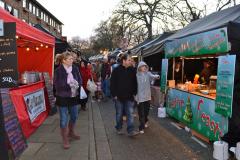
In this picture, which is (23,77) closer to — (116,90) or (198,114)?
(116,90)

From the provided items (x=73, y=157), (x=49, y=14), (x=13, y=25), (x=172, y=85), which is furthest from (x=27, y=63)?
(x=49, y=14)

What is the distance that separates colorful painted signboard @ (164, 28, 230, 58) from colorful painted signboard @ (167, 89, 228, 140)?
1.03m

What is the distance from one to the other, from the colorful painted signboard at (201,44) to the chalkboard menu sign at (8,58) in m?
3.83

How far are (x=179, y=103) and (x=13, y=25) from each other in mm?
5636

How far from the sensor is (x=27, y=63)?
1220 centimetres

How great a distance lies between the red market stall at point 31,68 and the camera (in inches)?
275

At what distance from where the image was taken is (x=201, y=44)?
305 inches

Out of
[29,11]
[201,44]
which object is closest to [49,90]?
[201,44]

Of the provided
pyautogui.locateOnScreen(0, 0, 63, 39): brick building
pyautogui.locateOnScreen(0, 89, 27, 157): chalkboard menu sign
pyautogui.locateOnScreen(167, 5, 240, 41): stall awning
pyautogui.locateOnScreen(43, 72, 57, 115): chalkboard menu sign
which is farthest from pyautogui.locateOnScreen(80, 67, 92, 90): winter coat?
pyautogui.locateOnScreen(0, 0, 63, 39): brick building

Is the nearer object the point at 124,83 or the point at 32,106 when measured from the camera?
the point at 124,83

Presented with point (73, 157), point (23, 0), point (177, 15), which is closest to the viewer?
point (73, 157)

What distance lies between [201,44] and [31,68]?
21.8 ft

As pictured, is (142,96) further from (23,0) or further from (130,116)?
(23,0)

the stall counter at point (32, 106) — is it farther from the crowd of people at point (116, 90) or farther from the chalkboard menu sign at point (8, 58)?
the chalkboard menu sign at point (8, 58)
